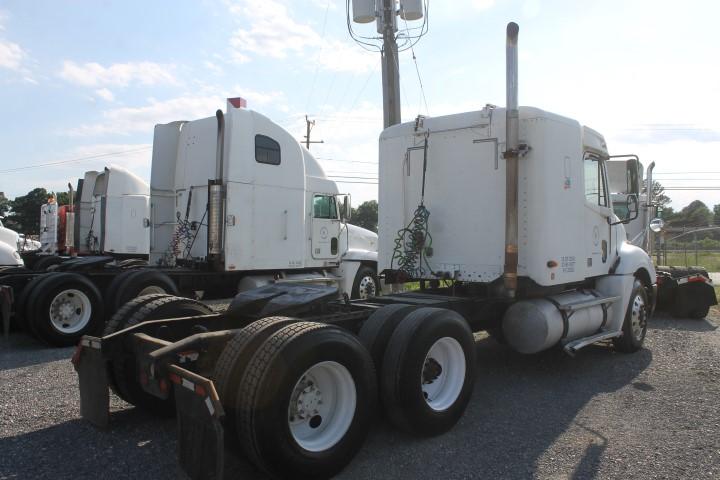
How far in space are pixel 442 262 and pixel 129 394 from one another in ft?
12.1

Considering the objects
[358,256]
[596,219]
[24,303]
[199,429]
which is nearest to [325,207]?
[358,256]

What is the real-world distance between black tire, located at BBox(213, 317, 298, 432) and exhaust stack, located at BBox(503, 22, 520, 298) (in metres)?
3.02

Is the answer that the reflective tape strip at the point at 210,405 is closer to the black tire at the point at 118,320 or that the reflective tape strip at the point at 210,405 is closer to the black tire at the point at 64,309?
the black tire at the point at 118,320

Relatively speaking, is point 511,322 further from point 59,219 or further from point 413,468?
point 59,219

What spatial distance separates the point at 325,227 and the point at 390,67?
6407mm

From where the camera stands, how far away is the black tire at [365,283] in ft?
39.6

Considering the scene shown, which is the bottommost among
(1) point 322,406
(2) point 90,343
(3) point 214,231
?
(1) point 322,406

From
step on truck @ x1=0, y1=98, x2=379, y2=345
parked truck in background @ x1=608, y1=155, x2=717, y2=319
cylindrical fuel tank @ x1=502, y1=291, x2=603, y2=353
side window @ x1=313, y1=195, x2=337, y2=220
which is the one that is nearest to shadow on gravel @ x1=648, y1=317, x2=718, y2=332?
parked truck in background @ x1=608, y1=155, x2=717, y2=319

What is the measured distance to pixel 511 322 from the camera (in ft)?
20.2

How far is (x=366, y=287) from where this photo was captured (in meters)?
12.4

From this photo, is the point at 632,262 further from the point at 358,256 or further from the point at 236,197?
the point at 236,197

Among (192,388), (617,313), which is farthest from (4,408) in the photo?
(617,313)

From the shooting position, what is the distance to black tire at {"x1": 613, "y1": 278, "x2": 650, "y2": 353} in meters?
7.25

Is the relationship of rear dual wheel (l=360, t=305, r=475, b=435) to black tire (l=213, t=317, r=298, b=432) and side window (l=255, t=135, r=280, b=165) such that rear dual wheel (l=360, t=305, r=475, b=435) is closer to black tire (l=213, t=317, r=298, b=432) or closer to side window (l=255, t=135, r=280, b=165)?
black tire (l=213, t=317, r=298, b=432)
